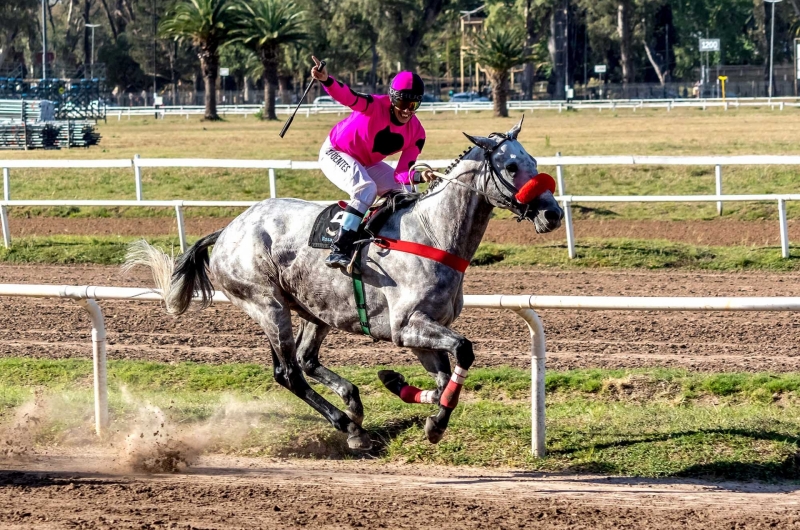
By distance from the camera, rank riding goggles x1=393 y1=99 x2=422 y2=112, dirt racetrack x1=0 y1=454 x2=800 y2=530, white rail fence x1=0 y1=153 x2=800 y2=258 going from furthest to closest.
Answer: white rail fence x1=0 y1=153 x2=800 y2=258 → riding goggles x1=393 y1=99 x2=422 y2=112 → dirt racetrack x1=0 y1=454 x2=800 y2=530

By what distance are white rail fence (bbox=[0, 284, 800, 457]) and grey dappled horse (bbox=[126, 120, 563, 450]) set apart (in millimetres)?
368

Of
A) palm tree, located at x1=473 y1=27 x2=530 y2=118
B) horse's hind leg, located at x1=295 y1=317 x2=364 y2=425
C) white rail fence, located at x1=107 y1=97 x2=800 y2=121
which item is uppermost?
palm tree, located at x1=473 y1=27 x2=530 y2=118

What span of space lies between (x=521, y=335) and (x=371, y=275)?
137 inches

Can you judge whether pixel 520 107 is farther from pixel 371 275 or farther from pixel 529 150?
pixel 371 275

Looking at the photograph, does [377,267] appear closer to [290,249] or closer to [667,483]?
[290,249]

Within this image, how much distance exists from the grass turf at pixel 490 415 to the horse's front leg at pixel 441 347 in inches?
17.3

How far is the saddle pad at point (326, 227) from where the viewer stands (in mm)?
6391

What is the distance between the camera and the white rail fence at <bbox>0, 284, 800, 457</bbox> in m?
5.79

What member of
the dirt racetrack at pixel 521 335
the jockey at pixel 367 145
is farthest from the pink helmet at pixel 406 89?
the dirt racetrack at pixel 521 335

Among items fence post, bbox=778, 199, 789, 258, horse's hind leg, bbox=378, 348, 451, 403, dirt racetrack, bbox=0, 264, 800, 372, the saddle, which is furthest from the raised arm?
fence post, bbox=778, 199, 789, 258

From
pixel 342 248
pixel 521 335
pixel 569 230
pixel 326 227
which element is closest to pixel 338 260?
pixel 342 248

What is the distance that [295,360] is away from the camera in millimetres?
6785

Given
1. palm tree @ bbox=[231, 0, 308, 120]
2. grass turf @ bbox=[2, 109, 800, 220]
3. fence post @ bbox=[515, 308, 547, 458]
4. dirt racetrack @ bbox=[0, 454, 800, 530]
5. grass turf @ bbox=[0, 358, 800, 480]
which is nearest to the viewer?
dirt racetrack @ bbox=[0, 454, 800, 530]

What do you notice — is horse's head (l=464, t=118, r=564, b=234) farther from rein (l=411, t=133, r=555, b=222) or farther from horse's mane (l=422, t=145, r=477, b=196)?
horse's mane (l=422, t=145, r=477, b=196)
